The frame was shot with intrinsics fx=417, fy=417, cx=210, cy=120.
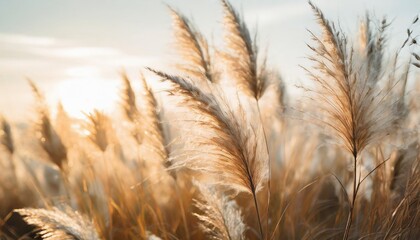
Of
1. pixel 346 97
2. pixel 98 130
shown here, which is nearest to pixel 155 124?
pixel 98 130

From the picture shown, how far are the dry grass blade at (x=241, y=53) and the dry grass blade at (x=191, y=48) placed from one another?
28 centimetres

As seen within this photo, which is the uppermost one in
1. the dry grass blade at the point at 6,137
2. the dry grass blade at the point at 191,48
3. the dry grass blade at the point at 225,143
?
the dry grass blade at the point at 191,48

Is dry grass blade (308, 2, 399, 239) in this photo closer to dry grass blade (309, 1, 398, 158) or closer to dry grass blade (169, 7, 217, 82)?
dry grass blade (309, 1, 398, 158)

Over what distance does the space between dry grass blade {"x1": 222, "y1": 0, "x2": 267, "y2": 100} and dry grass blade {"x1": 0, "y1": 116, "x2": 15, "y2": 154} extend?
2.40m

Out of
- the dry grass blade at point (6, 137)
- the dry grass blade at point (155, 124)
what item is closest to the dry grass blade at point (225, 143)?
the dry grass blade at point (155, 124)

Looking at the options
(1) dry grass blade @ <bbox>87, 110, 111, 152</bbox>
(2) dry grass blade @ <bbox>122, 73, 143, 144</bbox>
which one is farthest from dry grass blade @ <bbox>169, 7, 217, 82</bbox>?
(1) dry grass blade @ <bbox>87, 110, 111, 152</bbox>

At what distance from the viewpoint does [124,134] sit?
3.86 m

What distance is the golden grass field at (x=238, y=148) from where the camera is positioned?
187cm

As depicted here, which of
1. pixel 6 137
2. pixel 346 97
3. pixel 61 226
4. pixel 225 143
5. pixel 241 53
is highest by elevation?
pixel 241 53

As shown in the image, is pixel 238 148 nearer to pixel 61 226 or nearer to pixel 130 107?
pixel 61 226

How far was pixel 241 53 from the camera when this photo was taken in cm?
298

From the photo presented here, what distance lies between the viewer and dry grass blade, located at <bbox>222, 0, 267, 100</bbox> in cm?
295

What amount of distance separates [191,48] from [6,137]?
2.15 m

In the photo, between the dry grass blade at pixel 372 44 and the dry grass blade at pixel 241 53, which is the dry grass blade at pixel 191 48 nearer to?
the dry grass blade at pixel 241 53
